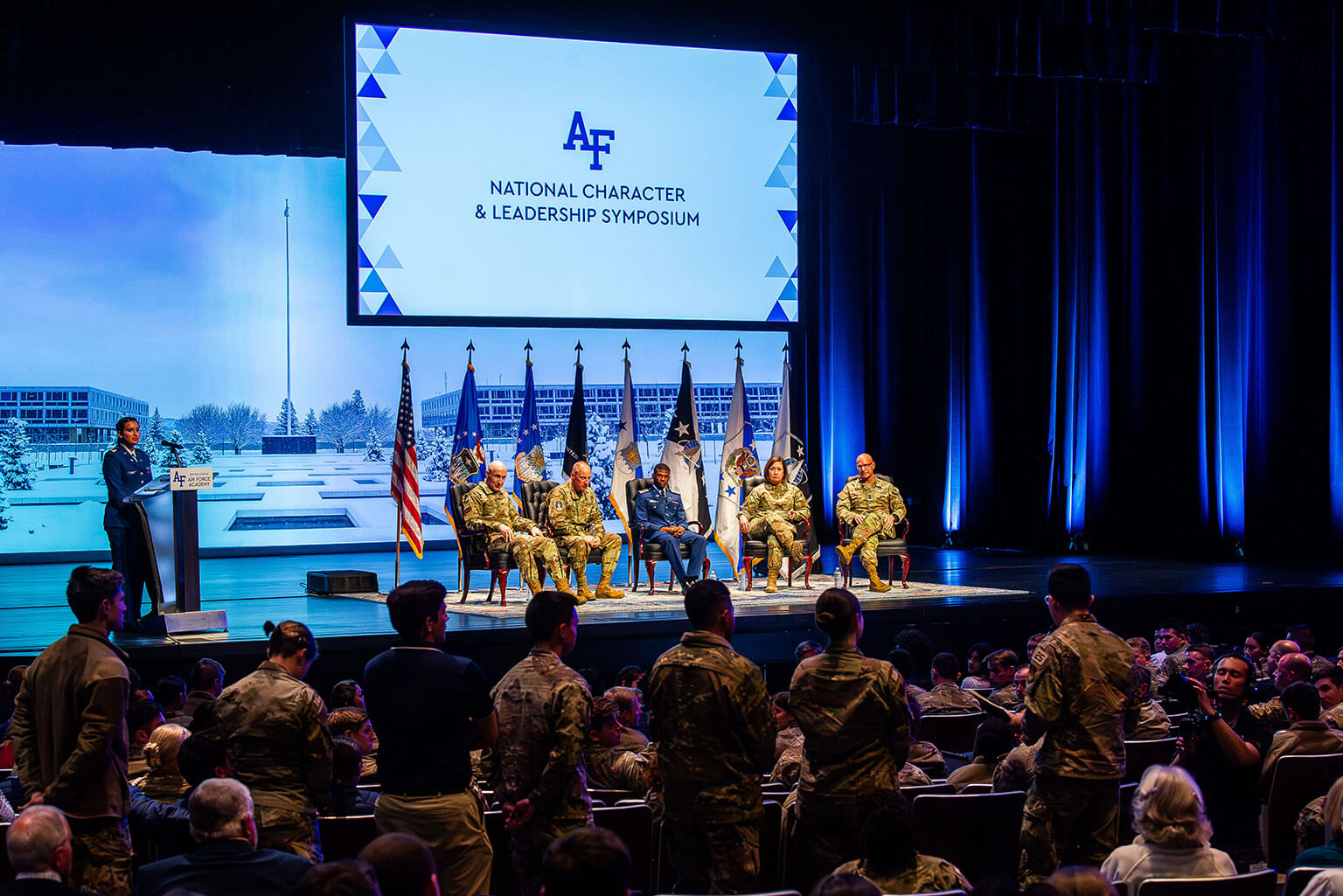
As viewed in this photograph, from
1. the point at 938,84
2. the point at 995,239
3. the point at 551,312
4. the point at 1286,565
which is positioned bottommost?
the point at 1286,565

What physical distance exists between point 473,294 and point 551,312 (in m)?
0.71

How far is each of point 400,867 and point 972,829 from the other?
6.40ft

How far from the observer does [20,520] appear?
35.9 feet

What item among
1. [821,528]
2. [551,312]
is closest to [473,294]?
[551,312]

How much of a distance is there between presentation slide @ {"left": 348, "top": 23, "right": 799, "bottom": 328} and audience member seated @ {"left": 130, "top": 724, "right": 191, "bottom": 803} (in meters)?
6.53

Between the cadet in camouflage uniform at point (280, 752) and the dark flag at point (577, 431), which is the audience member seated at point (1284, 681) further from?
the dark flag at point (577, 431)

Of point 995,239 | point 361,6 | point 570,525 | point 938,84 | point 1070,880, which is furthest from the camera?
point 995,239

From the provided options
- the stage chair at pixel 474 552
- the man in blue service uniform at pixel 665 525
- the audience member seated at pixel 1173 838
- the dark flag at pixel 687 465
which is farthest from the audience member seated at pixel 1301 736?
the dark flag at pixel 687 465

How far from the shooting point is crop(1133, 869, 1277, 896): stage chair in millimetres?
2703

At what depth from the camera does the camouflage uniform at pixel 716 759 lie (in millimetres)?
3207

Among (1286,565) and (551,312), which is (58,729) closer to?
(551,312)

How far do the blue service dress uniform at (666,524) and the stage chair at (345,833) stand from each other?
6059 mm

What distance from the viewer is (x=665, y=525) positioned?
31.2 feet

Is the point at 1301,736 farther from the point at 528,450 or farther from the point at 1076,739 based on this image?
the point at 528,450
